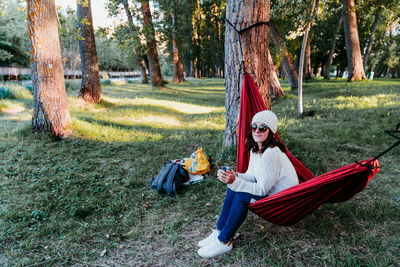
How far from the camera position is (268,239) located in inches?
86.3

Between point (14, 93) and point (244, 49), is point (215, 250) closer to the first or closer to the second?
point (244, 49)

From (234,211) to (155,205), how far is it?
51.4 inches

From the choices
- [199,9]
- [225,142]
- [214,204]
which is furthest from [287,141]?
[199,9]

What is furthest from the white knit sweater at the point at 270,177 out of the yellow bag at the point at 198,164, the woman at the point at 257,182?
the yellow bag at the point at 198,164

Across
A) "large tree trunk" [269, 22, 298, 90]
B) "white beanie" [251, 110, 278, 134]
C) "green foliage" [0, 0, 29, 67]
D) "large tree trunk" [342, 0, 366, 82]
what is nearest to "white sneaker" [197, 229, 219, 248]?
"white beanie" [251, 110, 278, 134]

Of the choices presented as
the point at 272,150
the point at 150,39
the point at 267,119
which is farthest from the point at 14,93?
the point at 272,150

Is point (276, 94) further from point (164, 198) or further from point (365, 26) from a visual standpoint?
point (365, 26)

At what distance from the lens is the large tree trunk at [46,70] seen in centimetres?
430

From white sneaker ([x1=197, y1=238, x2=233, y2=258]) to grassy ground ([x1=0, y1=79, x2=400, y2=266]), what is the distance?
45mm

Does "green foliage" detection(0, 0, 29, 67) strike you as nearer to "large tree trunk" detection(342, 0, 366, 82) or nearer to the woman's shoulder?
"large tree trunk" detection(342, 0, 366, 82)

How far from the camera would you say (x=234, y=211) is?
1981 millimetres

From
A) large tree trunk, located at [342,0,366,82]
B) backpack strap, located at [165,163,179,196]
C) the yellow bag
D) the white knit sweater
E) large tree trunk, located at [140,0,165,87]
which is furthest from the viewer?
large tree trunk, located at [140,0,165,87]

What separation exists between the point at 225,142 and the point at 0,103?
743 cm

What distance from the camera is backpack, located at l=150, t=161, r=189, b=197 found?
121 inches
